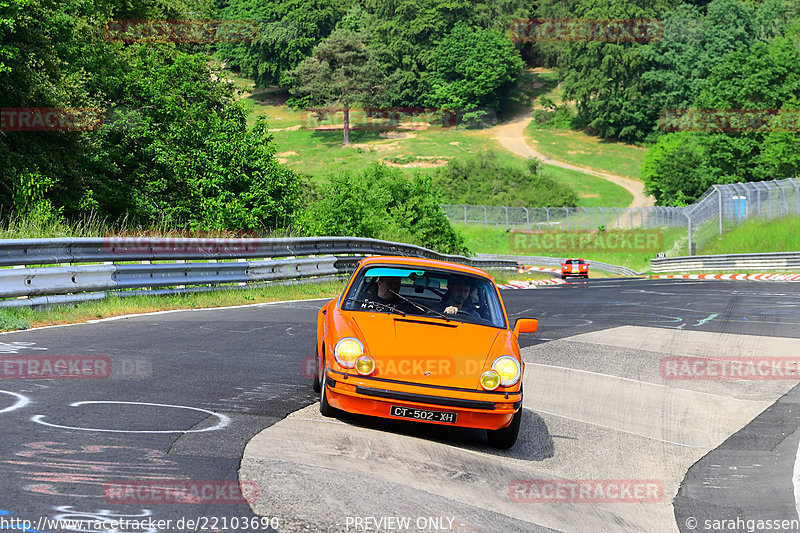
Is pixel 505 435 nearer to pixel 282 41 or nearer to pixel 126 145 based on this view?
pixel 126 145

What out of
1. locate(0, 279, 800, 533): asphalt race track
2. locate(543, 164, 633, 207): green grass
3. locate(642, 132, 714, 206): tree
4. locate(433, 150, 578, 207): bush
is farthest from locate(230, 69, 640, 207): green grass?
locate(0, 279, 800, 533): asphalt race track

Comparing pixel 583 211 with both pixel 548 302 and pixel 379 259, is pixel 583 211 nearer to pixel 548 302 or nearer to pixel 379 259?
pixel 548 302

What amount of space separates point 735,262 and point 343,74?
287 feet

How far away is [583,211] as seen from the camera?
2699 inches

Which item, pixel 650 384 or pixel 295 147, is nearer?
pixel 650 384

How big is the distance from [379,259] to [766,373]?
5606 mm

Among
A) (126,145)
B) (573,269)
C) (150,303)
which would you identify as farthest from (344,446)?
(573,269)

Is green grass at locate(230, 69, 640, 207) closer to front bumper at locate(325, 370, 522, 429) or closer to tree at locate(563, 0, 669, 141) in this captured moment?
tree at locate(563, 0, 669, 141)

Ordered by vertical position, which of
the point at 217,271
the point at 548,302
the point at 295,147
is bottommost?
the point at 295,147

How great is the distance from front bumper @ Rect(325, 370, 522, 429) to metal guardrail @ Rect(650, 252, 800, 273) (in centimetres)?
4038

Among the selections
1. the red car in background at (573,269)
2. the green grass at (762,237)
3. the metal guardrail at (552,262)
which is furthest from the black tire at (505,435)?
the metal guardrail at (552,262)

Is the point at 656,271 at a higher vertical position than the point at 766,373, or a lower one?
lower

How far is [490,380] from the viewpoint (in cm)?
710

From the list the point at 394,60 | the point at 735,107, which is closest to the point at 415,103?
the point at 394,60
